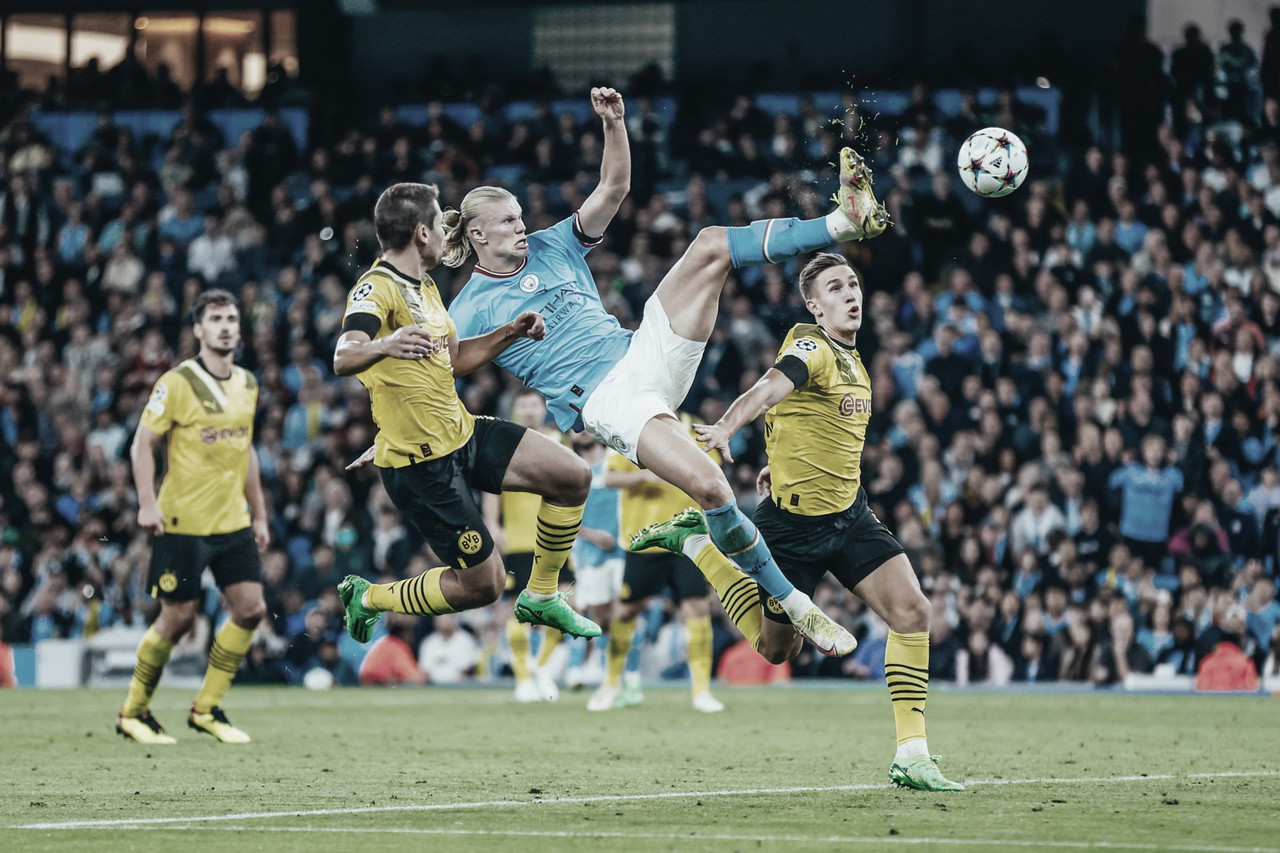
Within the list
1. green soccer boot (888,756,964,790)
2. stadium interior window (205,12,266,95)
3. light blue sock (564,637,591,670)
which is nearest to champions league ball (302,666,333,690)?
light blue sock (564,637,591,670)

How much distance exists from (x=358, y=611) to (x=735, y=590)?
2.00 metres

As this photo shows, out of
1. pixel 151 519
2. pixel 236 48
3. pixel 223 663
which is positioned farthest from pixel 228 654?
pixel 236 48

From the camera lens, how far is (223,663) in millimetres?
12062

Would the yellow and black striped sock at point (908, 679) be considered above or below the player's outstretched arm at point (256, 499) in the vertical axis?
below

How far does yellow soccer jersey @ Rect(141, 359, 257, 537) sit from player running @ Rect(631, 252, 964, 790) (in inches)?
147

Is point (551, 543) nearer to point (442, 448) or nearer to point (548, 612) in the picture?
point (548, 612)

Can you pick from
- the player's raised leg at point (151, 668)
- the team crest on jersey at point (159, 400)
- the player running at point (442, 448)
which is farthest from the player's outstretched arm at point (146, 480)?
the player running at point (442, 448)

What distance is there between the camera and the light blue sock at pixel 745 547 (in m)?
8.49

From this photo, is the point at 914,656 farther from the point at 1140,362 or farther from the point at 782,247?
the point at 1140,362

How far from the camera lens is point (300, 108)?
1013 inches

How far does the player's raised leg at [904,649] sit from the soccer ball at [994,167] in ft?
6.94

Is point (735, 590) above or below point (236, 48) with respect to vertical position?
below

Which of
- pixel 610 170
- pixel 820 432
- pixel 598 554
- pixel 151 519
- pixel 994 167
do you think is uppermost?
pixel 994 167

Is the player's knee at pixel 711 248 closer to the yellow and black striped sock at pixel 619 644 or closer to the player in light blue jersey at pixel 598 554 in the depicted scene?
the yellow and black striped sock at pixel 619 644
